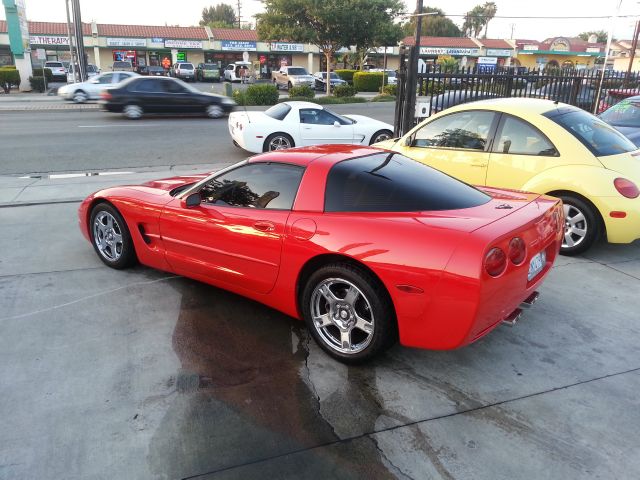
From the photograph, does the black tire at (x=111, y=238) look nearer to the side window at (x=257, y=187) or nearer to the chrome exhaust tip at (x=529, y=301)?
the side window at (x=257, y=187)

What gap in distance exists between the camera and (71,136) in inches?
553

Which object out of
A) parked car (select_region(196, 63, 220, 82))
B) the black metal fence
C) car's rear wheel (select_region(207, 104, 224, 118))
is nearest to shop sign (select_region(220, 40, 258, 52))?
parked car (select_region(196, 63, 220, 82))

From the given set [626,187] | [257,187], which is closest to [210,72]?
[626,187]

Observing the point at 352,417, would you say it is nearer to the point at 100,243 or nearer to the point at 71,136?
the point at 100,243

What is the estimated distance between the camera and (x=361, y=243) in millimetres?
3111

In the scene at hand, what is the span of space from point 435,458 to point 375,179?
180cm

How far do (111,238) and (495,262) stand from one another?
140 inches

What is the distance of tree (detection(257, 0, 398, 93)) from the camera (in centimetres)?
2370

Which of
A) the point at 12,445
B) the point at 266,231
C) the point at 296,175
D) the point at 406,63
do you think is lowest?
the point at 12,445

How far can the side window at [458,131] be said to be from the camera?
5.93 m

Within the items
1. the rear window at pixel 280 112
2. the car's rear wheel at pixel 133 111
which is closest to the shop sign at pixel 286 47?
the car's rear wheel at pixel 133 111

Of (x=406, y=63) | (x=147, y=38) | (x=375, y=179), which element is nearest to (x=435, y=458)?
(x=375, y=179)

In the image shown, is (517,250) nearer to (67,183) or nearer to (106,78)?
(67,183)

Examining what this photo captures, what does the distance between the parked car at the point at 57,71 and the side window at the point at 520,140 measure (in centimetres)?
4240
